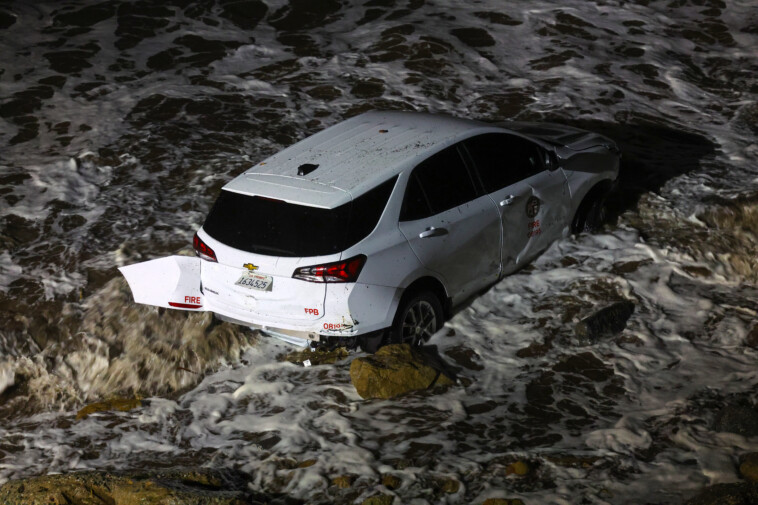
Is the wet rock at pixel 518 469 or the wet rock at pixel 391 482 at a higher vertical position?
the wet rock at pixel 518 469

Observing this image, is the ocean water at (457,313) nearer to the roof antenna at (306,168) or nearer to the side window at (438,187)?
the side window at (438,187)

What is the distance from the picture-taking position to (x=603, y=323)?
26.2 feet

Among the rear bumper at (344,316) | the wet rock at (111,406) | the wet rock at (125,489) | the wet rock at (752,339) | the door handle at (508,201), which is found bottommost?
the wet rock at (111,406)

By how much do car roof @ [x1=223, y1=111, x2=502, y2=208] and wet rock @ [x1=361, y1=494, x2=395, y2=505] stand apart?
219 cm

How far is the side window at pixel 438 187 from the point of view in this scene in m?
7.25

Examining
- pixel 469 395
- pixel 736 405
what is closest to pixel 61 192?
pixel 469 395

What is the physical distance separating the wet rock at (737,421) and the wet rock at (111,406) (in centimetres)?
453

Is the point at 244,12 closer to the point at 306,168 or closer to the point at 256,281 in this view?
the point at 306,168

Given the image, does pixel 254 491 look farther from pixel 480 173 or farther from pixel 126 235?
pixel 126 235

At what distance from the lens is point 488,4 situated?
1847 cm

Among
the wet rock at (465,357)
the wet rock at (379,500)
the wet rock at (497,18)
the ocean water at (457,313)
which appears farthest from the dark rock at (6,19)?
the wet rock at (379,500)

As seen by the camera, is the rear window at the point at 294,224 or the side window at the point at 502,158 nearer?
the rear window at the point at 294,224

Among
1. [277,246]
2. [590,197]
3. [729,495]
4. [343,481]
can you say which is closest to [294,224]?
[277,246]

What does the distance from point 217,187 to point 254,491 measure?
225 inches
